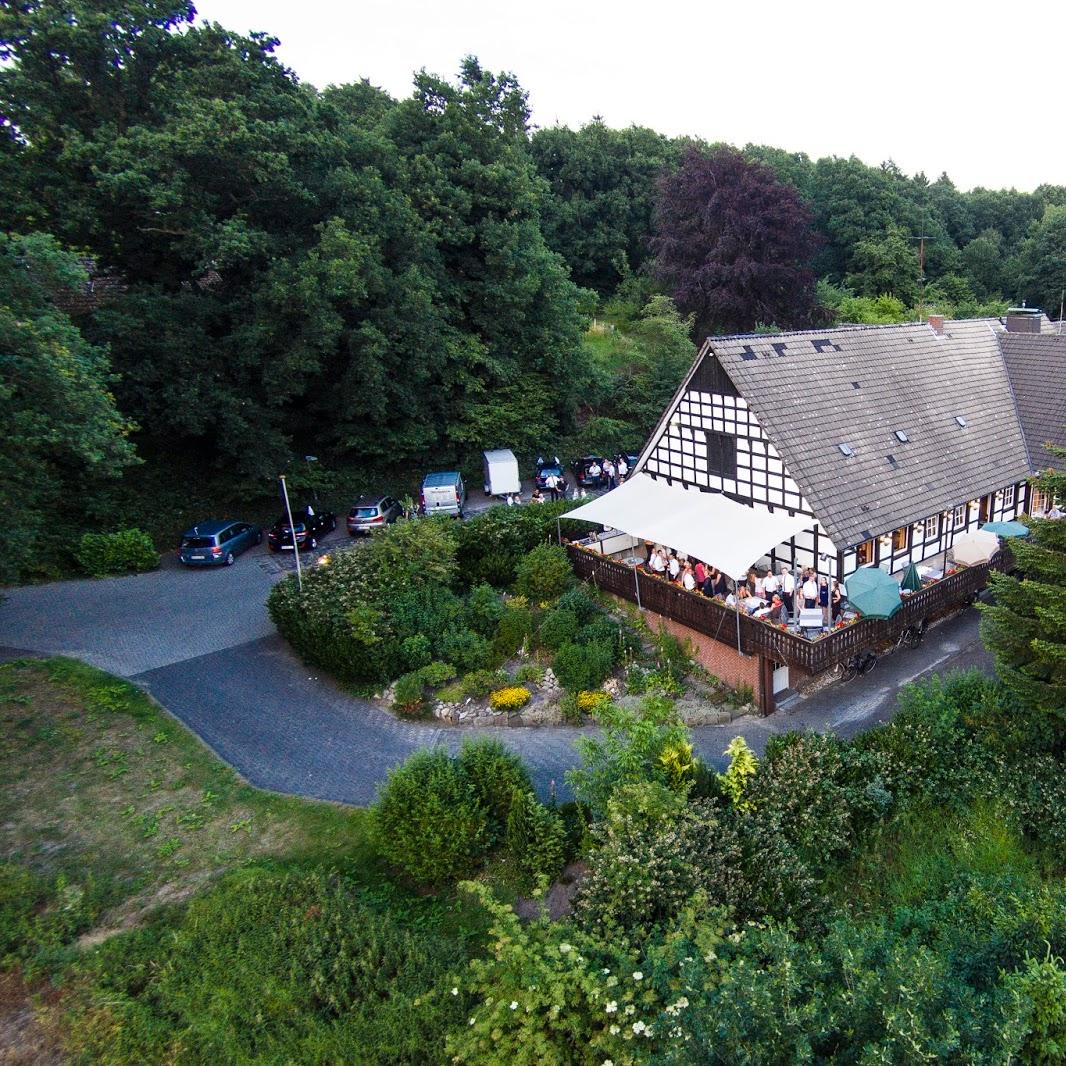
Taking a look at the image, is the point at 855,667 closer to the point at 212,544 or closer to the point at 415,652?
the point at 415,652

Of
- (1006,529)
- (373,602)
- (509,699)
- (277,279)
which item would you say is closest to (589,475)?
(277,279)

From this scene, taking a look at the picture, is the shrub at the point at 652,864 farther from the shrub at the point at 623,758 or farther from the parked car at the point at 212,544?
the parked car at the point at 212,544

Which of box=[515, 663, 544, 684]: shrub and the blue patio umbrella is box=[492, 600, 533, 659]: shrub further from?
the blue patio umbrella

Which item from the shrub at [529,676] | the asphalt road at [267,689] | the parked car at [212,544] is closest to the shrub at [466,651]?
the shrub at [529,676]

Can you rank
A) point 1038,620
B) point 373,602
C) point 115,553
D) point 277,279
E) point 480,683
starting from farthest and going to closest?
point 115,553, point 277,279, point 373,602, point 480,683, point 1038,620

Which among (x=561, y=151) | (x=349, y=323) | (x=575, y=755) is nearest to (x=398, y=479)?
(x=349, y=323)

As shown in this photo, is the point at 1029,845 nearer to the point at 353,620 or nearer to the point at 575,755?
the point at 575,755
